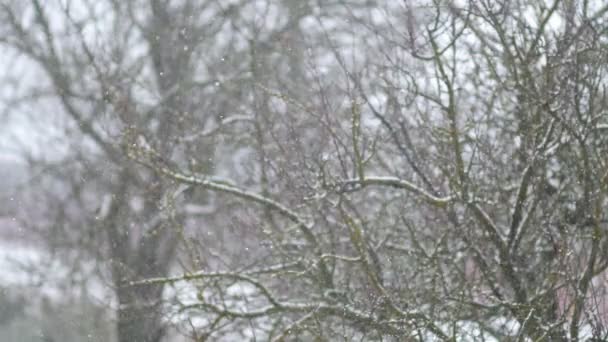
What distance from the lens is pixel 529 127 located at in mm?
7160

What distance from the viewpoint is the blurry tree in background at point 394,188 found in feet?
21.6

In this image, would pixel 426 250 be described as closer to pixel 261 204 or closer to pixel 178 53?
pixel 261 204

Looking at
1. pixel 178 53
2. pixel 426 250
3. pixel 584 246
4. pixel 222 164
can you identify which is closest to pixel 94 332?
pixel 222 164

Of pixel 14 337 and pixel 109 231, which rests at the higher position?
pixel 14 337

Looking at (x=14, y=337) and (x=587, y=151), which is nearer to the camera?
(x=587, y=151)

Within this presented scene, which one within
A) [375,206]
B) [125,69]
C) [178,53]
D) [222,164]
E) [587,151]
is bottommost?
[587,151]

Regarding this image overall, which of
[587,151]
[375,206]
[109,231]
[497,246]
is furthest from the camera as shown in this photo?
[109,231]

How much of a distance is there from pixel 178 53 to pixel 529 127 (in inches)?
317

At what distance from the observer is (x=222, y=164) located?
1030 centimetres

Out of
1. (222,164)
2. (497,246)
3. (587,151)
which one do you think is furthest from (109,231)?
(587,151)

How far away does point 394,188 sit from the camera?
29.1 feet

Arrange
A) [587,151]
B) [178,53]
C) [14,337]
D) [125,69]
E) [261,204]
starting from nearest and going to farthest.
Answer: [587,151] → [261,204] → [125,69] → [178,53] → [14,337]

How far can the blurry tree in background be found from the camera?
658 centimetres

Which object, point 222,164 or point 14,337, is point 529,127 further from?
point 14,337
